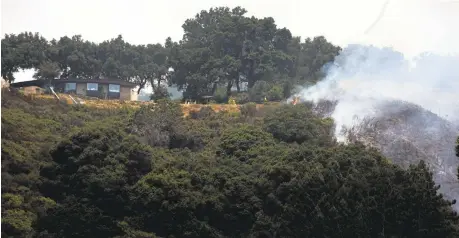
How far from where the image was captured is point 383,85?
61.6 metres

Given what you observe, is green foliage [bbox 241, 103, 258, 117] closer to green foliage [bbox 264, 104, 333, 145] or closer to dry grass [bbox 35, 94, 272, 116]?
dry grass [bbox 35, 94, 272, 116]

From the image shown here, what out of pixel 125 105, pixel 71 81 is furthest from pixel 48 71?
pixel 125 105

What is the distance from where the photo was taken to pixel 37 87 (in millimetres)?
67000

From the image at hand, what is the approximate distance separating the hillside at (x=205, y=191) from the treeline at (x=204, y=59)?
849 inches

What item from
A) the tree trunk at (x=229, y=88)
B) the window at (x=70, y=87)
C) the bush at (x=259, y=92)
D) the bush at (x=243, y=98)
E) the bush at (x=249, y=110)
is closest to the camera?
the bush at (x=249, y=110)

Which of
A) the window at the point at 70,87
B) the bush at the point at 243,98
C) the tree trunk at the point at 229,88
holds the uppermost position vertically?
the tree trunk at the point at 229,88

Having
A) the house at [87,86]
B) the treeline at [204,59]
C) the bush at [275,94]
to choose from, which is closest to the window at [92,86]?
the house at [87,86]

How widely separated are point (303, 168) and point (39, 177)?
1536cm

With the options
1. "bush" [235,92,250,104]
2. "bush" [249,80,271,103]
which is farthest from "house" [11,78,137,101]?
"bush" [249,80,271,103]

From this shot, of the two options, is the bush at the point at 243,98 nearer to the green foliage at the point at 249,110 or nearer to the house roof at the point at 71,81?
the green foliage at the point at 249,110

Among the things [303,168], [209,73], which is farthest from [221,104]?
[303,168]

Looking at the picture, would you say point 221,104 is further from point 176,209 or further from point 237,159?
point 176,209

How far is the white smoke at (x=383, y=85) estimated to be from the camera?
55.4 meters

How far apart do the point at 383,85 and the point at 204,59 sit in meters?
18.5
